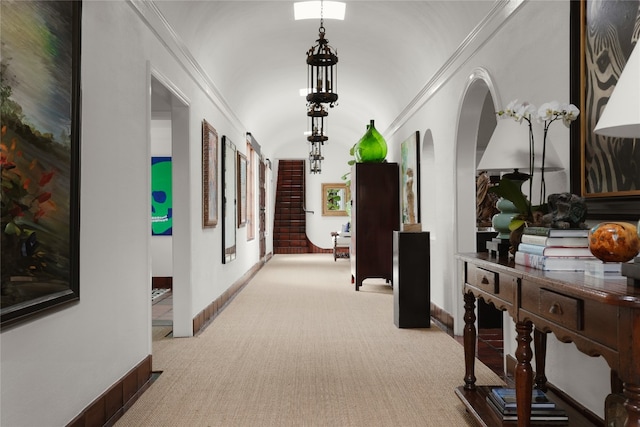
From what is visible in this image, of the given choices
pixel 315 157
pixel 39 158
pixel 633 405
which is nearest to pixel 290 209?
pixel 315 157

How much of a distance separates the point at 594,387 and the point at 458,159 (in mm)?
3235

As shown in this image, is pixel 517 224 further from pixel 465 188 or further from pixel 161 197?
pixel 161 197

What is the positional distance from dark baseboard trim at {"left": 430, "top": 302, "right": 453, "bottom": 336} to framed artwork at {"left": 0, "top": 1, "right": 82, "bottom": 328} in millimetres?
4376

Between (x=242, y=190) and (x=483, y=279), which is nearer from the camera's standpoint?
(x=483, y=279)

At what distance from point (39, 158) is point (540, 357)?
3107mm

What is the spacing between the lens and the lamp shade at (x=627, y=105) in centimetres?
158

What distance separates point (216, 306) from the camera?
7.38m

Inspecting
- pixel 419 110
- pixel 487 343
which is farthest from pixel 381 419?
pixel 419 110

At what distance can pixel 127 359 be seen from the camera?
12.7 ft

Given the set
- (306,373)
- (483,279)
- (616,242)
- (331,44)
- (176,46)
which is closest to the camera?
(616,242)

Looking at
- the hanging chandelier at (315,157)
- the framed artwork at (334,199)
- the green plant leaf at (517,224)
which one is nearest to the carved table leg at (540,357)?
the green plant leaf at (517,224)

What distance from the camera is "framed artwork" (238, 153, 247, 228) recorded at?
32.0ft

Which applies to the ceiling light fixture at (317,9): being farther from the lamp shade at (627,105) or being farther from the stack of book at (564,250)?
the lamp shade at (627,105)

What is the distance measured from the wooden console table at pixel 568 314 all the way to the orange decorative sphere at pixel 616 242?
98 millimetres
